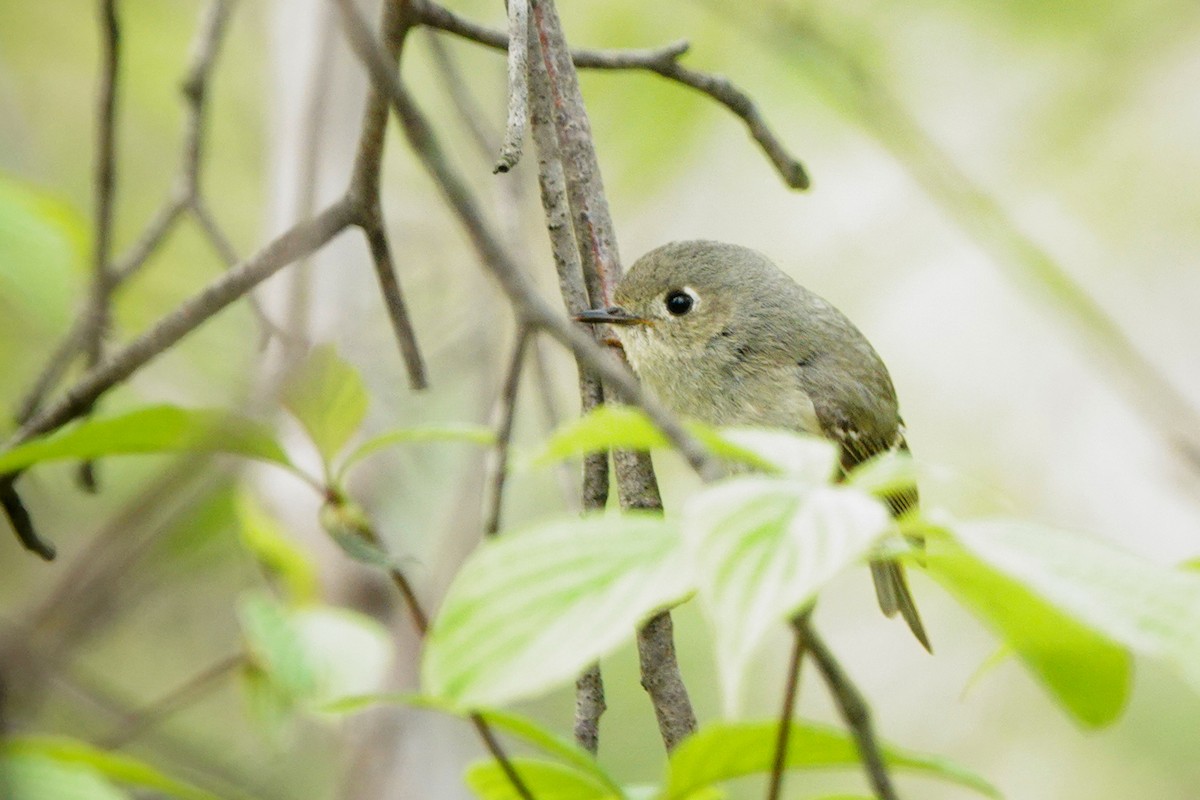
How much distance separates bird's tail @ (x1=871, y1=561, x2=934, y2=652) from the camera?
3.04m

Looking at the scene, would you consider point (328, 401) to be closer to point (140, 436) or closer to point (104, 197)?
point (140, 436)

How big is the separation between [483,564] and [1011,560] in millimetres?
338

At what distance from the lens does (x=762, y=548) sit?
2.50 ft

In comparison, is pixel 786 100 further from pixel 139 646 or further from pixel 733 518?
pixel 733 518

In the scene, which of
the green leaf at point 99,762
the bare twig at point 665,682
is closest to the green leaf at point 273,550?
the bare twig at point 665,682

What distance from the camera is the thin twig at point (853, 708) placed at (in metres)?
0.80

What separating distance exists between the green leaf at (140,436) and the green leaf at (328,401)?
21 centimetres

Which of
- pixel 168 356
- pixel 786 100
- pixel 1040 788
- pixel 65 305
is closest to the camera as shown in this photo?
pixel 65 305

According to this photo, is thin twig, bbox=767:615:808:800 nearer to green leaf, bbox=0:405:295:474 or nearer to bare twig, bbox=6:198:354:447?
green leaf, bbox=0:405:295:474

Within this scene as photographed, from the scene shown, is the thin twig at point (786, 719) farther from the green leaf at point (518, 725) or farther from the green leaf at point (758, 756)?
the green leaf at point (518, 725)

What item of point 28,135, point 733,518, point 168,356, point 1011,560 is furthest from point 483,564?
point 28,135

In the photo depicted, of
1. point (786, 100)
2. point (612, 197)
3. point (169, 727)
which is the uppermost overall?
point (786, 100)

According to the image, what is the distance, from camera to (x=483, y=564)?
83cm

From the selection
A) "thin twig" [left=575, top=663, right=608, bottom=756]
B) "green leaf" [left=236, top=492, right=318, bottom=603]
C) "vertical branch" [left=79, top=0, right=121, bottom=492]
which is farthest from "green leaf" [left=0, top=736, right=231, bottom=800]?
"green leaf" [left=236, top=492, right=318, bottom=603]
